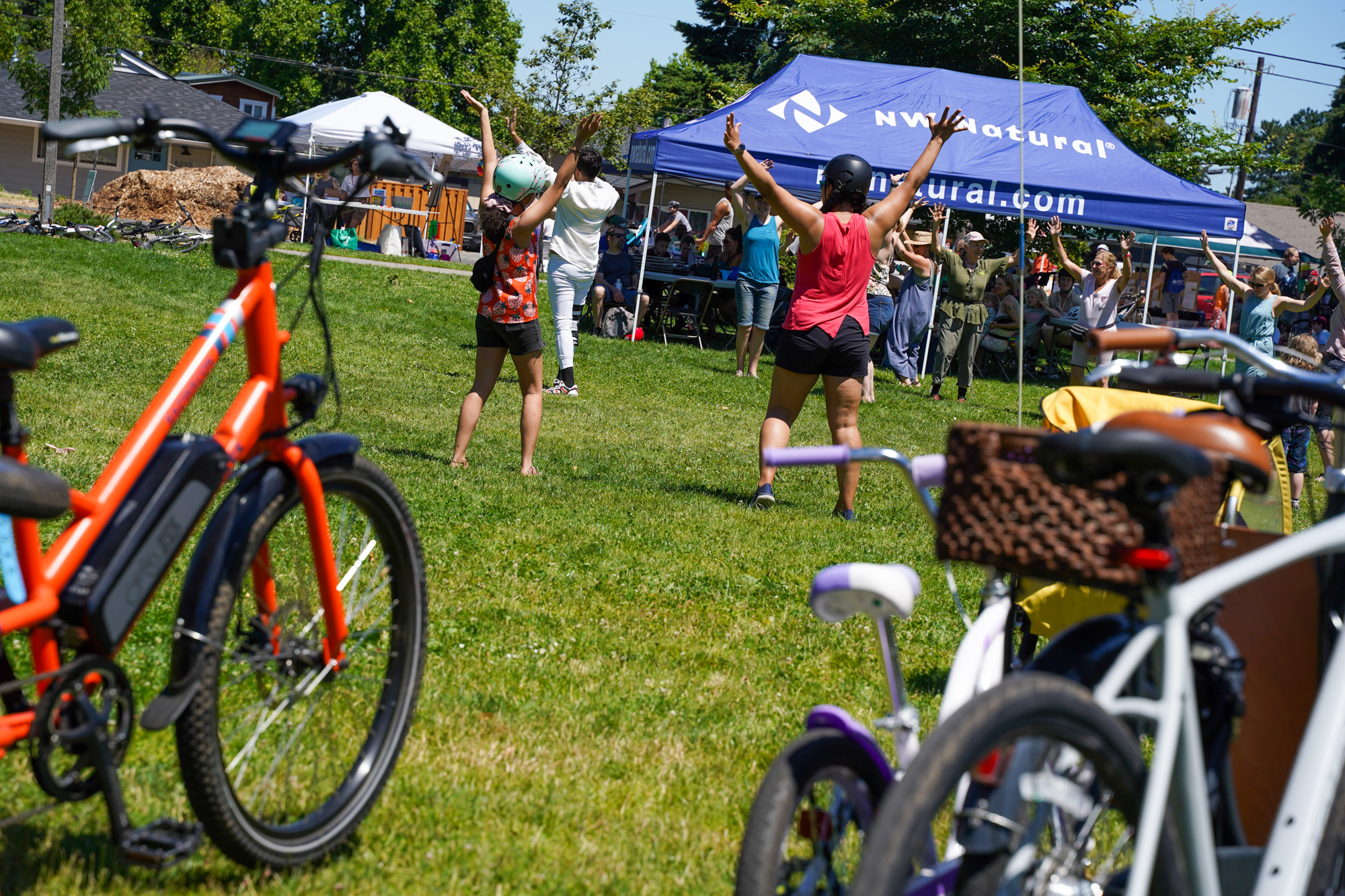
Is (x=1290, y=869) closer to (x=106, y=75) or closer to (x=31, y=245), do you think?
(x=31, y=245)

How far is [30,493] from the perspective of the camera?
6.90 ft

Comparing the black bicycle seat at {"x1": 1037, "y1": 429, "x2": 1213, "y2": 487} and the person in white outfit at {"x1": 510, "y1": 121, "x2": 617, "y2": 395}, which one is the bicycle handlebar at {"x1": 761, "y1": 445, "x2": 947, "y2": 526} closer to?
the black bicycle seat at {"x1": 1037, "y1": 429, "x2": 1213, "y2": 487}

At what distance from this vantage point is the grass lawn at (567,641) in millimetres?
2920

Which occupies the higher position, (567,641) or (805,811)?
(805,811)

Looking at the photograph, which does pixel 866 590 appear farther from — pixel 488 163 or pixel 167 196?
pixel 167 196

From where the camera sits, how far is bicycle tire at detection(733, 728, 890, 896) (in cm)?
194

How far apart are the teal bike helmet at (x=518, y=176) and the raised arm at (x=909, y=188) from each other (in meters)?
1.98

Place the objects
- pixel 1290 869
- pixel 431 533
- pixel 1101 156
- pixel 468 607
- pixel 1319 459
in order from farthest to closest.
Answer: pixel 1101 156 → pixel 1319 459 → pixel 431 533 → pixel 468 607 → pixel 1290 869

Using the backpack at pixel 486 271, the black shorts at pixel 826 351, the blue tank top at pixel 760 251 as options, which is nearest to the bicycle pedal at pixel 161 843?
the black shorts at pixel 826 351

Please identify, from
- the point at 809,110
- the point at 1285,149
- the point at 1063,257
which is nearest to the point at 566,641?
the point at 1063,257

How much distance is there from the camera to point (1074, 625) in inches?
86.6

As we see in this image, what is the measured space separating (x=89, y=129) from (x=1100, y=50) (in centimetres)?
3325

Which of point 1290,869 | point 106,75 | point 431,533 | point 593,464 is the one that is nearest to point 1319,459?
point 593,464

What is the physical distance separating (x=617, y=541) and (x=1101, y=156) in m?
13.5
